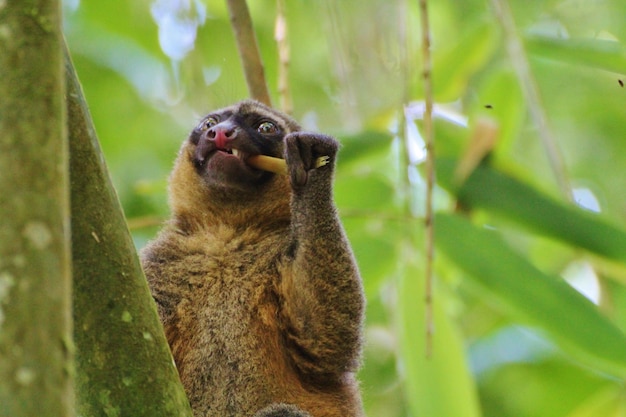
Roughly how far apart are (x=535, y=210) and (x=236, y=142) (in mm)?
1606

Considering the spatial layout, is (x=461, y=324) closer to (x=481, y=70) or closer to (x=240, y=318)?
(x=481, y=70)

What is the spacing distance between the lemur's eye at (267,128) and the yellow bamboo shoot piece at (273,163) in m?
0.39

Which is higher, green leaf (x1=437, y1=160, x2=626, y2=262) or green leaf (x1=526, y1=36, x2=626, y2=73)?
green leaf (x1=526, y1=36, x2=626, y2=73)

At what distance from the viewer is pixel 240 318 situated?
13.2 feet

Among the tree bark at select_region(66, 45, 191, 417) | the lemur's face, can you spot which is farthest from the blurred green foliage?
the tree bark at select_region(66, 45, 191, 417)

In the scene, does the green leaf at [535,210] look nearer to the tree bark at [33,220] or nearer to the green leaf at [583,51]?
the green leaf at [583,51]

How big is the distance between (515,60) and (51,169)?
338 centimetres

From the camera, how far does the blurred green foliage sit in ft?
14.8

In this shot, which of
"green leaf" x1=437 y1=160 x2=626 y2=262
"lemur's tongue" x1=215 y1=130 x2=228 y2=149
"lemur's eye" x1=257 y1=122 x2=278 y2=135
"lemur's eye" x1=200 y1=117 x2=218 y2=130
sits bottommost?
"green leaf" x1=437 y1=160 x2=626 y2=262

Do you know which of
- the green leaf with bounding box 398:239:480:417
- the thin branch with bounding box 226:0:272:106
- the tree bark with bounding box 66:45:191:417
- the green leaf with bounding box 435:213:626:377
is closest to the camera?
the tree bark with bounding box 66:45:191:417

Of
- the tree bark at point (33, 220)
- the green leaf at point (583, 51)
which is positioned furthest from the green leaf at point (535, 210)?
the tree bark at point (33, 220)

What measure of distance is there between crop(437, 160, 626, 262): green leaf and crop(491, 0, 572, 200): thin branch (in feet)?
0.38

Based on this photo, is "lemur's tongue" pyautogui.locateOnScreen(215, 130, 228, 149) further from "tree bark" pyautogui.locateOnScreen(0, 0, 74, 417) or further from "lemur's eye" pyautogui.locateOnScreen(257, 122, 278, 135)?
"tree bark" pyautogui.locateOnScreen(0, 0, 74, 417)

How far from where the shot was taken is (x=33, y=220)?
1.75 m
